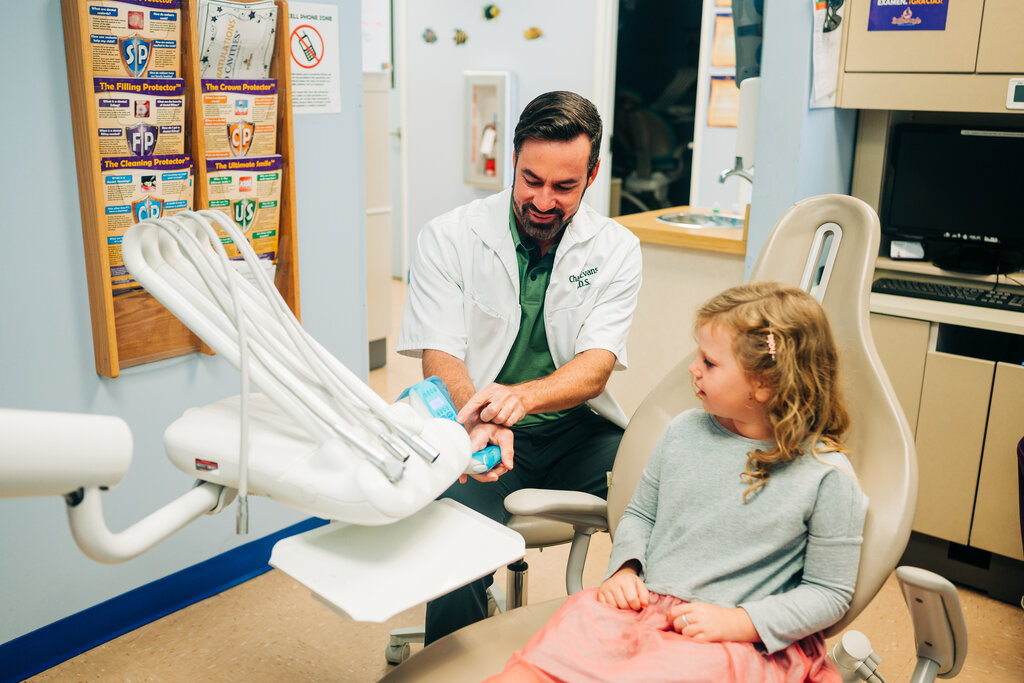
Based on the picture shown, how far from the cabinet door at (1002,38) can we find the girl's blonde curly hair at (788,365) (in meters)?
1.47

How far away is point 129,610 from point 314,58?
148 cm

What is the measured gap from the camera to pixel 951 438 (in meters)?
2.35

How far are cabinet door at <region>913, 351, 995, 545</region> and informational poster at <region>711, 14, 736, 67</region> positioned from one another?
270 centimetres

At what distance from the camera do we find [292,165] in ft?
7.22

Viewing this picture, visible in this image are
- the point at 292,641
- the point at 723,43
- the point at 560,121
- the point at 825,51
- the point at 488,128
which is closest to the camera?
the point at 560,121

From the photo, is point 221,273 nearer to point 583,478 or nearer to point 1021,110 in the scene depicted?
point 583,478

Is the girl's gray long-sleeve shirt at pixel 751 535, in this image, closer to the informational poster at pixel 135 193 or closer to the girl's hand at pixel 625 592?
the girl's hand at pixel 625 592

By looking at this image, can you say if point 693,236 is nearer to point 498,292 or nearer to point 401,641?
point 498,292

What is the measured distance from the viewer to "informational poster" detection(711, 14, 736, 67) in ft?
14.9

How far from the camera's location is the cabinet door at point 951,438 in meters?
2.29

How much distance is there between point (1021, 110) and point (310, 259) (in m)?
1.91

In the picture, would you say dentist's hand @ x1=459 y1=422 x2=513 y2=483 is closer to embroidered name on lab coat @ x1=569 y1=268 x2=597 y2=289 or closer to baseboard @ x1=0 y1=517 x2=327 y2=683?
embroidered name on lab coat @ x1=569 y1=268 x2=597 y2=289

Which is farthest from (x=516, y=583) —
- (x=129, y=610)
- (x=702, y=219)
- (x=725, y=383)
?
(x=702, y=219)

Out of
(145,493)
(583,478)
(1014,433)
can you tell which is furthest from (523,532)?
(1014,433)
